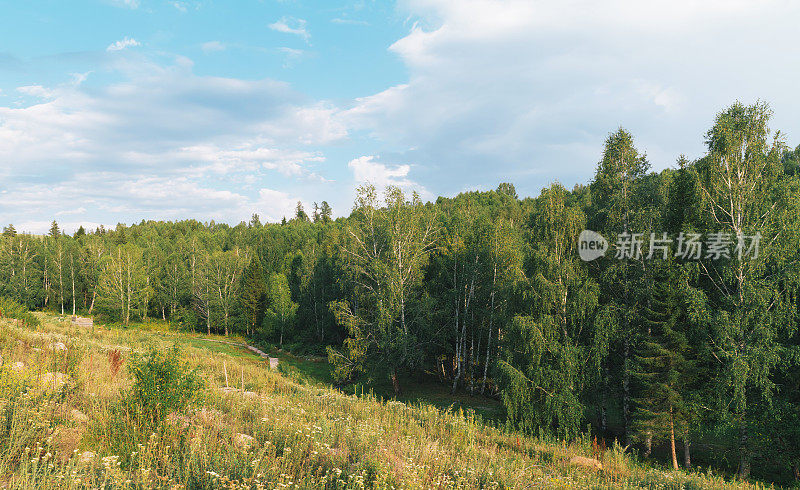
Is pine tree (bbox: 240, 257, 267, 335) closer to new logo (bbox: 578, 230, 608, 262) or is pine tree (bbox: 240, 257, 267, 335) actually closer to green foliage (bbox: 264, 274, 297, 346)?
green foliage (bbox: 264, 274, 297, 346)

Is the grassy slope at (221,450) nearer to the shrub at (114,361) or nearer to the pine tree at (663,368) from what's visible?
the shrub at (114,361)

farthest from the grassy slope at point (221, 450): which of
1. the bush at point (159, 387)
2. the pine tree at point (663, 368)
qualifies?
the pine tree at point (663, 368)

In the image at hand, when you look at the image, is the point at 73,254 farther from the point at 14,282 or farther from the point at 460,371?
the point at 460,371

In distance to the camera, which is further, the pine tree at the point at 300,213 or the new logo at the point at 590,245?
the pine tree at the point at 300,213

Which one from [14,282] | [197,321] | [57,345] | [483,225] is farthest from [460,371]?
[14,282]

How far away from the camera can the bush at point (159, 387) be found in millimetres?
7516

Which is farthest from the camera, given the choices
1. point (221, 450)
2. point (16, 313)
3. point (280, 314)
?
point (280, 314)

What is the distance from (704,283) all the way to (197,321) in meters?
64.7

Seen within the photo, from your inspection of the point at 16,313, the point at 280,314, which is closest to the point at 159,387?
the point at 16,313

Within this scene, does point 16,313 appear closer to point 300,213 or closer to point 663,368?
point 663,368

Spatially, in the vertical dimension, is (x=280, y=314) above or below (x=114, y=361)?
below

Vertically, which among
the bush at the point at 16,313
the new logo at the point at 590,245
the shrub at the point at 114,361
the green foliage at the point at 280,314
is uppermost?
the new logo at the point at 590,245

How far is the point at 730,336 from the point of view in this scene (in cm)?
1739

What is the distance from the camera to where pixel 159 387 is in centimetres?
777
